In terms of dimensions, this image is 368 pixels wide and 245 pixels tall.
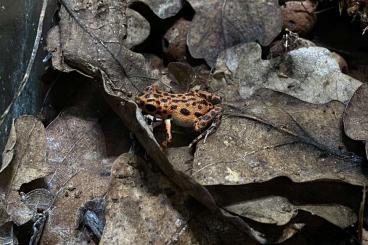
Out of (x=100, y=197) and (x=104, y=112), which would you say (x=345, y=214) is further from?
(x=104, y=112)

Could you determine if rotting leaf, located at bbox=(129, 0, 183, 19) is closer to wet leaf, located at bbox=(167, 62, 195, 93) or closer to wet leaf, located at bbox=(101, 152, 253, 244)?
wet leaf, located at bbox=(167, 62, 195, 93)

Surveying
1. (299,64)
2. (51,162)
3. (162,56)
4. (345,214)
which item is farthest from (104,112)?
(345,214)

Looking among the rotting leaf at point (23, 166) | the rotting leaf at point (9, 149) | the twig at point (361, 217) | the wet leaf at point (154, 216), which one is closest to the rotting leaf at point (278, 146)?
the twig at point (361, 217)

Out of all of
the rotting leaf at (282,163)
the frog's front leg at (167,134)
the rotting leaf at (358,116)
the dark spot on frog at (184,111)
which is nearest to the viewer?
the rotting leaf at (282,163)

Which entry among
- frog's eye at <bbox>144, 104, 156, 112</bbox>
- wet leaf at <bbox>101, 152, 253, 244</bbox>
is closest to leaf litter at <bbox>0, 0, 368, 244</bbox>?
wet leaf at <bbox>101, 152, 253, 244</bbox>

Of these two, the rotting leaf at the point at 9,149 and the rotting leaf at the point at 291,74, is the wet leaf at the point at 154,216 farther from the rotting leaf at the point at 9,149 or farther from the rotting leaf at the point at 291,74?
the rotting leaf at the point at 291,74

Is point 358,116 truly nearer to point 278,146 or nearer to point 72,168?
point 278,146

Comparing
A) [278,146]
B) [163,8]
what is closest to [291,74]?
[278,146]
